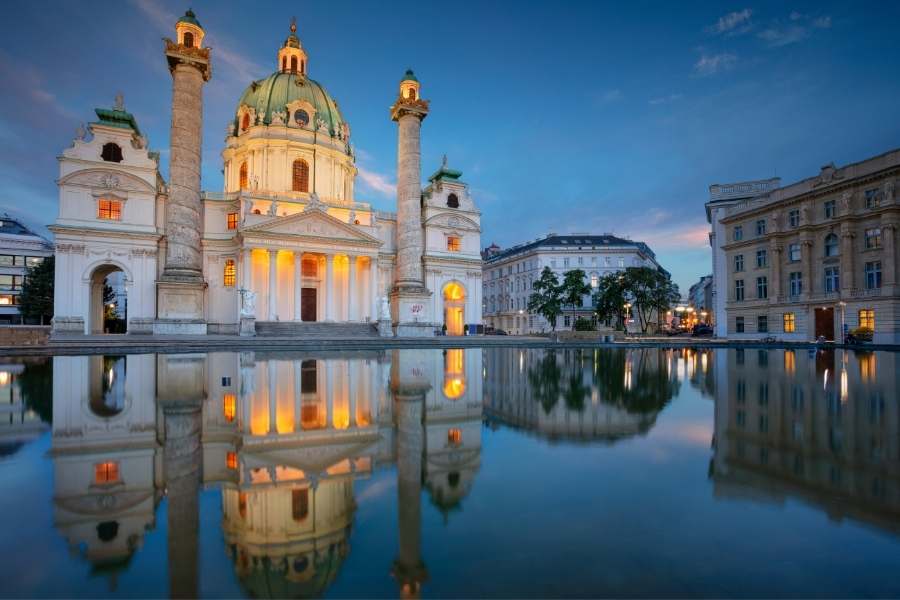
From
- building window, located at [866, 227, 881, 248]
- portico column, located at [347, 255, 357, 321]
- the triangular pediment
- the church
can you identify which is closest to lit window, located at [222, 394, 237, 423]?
the church

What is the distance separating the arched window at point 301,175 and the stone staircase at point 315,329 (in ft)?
61.0

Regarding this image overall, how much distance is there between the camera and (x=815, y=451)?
555cm

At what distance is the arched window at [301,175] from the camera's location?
50781mm

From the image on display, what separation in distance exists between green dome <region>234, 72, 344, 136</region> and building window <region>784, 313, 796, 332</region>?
50.7 metres

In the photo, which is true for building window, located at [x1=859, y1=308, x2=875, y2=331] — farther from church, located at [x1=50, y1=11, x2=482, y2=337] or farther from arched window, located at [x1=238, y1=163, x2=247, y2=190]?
arched window, located at [x1=238, y1=163, x2=247, y2=190]

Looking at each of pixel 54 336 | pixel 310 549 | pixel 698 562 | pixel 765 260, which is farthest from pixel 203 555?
pixel 765 260

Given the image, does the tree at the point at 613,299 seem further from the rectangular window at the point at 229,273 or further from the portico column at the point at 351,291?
the rectangular window at the point at 229,273

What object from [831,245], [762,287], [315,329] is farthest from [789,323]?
[315,329]

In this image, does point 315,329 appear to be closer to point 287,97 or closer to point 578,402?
point 287,97

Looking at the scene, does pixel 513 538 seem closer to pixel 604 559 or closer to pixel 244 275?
pixel 604 559

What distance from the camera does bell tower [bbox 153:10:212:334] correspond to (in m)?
34.7

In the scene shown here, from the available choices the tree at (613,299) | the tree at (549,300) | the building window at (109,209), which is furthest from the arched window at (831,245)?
the building window at (109,209)

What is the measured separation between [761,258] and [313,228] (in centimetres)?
4568

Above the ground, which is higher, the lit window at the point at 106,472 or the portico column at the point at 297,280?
the portico column at the point at 297,280
